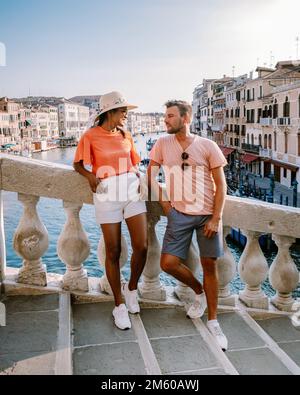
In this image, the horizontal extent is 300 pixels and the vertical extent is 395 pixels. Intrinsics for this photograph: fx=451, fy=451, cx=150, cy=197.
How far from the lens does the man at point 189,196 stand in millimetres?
2375

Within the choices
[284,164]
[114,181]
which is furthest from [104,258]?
[284,164]

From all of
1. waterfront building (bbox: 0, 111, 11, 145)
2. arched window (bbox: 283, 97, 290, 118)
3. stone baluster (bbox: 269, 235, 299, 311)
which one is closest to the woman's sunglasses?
→ stone baluster (bbox: 269, 235, 299, 311)

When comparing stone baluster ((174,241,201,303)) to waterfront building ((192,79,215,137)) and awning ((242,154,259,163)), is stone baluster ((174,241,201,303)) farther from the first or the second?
waterfront building ((192,79,215,137))

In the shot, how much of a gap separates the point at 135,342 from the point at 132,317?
10.5 inches

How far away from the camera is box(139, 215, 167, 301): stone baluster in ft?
8.71

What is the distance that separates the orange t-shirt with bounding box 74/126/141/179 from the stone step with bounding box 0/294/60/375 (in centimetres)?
79

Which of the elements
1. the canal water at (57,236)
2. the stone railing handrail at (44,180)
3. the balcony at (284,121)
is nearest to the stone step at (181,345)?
the stone railing handrail at (44,180)

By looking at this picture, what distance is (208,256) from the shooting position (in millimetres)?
2438

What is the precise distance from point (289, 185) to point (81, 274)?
23.5m

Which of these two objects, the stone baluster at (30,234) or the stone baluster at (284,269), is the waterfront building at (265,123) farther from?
the stone baluster at (30,234)

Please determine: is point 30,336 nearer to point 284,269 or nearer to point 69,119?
point 284,269
